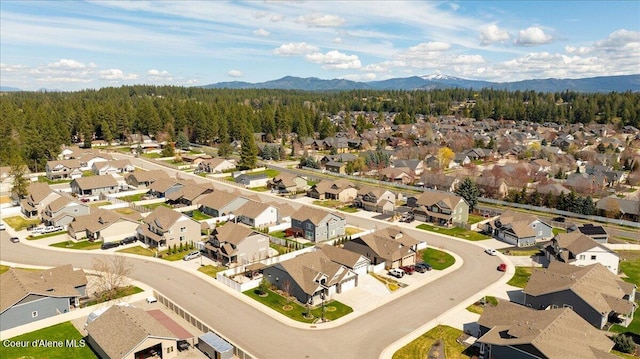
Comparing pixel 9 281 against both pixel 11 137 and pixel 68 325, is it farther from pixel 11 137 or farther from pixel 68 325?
pixel 11 137

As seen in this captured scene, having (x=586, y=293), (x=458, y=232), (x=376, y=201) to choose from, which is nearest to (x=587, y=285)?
(x=586, y=293)

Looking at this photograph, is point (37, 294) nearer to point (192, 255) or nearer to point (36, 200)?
point (192, 255)

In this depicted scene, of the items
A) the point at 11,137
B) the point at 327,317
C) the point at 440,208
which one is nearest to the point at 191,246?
the point at 327,317

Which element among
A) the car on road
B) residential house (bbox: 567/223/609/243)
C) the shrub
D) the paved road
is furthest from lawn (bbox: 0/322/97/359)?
residential house (bbox: 567/223/609/243)

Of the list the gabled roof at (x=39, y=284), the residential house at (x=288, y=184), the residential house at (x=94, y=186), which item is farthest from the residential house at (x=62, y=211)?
the residential house at (x=288, y=184)

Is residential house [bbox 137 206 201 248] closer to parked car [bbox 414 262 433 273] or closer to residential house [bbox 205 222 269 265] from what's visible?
residential house [bbox 205 222 269 265]

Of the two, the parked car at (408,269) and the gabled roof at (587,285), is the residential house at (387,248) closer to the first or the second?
the parked car at (408,269)
